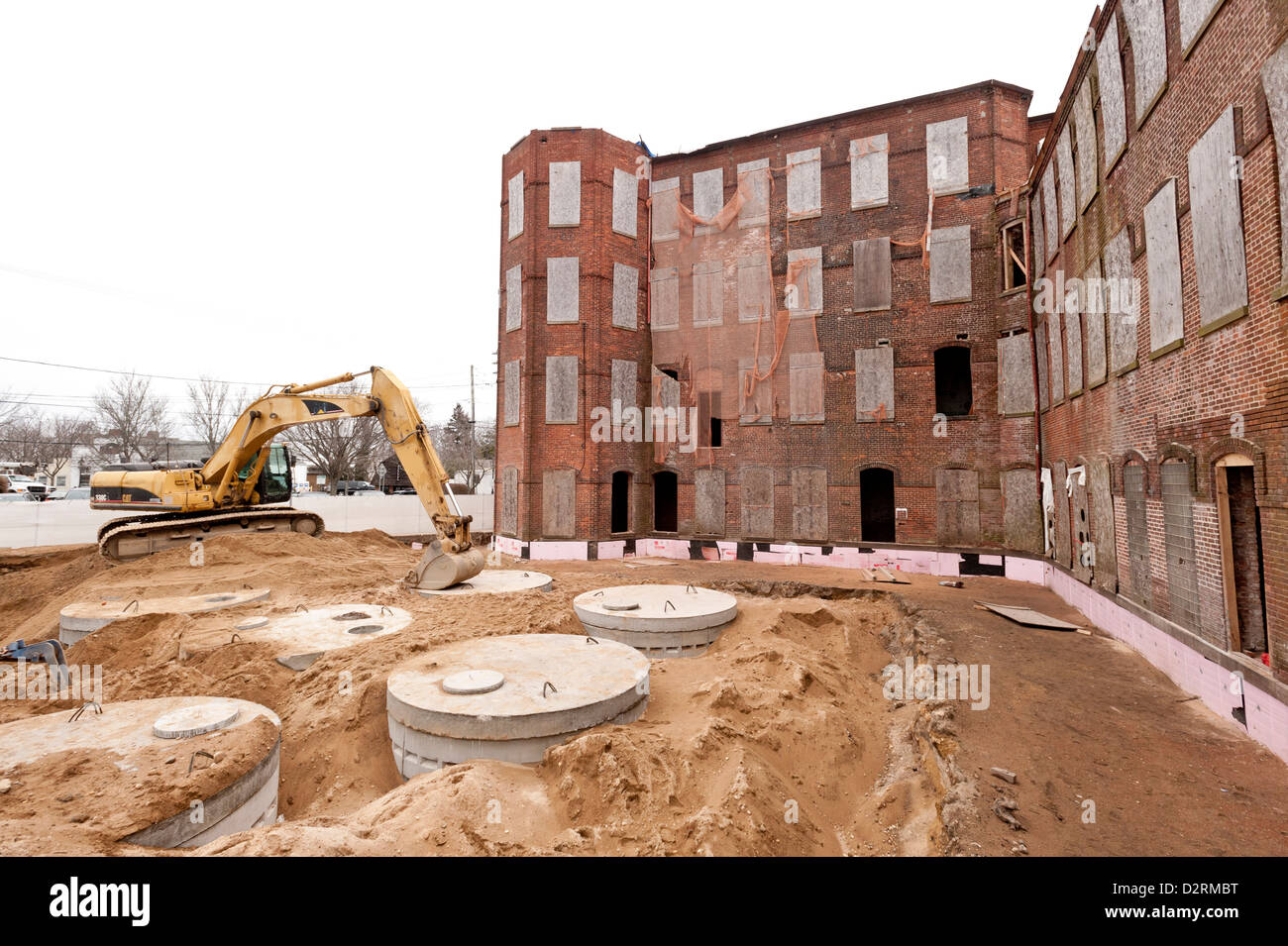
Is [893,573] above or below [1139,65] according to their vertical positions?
below

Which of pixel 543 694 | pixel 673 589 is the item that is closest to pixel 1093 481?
pixel 673 589

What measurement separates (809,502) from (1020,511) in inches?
236

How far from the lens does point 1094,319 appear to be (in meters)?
11.6

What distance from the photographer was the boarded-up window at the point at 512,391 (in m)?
21.2

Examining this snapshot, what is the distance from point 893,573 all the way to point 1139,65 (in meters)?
11.6

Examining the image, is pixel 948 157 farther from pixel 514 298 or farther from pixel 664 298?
pixel 514 298

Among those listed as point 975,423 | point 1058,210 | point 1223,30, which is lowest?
point 975,423

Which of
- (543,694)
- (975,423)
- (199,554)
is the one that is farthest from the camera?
(975,423)

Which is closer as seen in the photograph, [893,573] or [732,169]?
[893,573]

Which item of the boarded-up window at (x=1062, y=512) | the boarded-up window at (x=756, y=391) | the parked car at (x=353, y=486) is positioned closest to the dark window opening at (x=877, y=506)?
the boarded-up window at (x=756, y=391)

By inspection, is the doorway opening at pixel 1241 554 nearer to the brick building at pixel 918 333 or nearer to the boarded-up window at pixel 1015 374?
the brick building at pixel 918 333

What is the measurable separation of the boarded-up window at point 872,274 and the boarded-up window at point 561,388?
389 inches

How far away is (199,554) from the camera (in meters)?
15.0

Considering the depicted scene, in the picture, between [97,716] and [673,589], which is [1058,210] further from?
[97,716]
